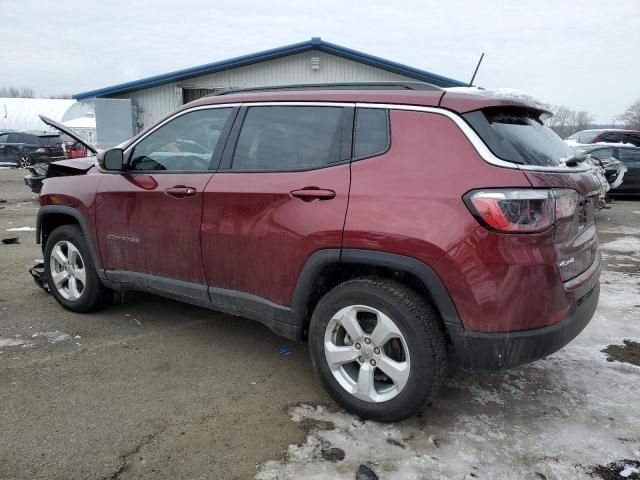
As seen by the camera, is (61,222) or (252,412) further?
(61,222)

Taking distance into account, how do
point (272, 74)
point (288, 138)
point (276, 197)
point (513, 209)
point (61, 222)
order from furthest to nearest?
point (272, 74), point (61, 222), point (288, 138), point (276, 197), point (513, 209)

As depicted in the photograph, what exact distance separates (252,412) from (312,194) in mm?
1310

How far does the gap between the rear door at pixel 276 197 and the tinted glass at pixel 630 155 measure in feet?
44.0

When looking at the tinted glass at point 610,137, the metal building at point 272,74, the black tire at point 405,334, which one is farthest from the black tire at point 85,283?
the tinted glass at point 610,137

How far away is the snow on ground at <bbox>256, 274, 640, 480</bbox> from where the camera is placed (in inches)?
99.7

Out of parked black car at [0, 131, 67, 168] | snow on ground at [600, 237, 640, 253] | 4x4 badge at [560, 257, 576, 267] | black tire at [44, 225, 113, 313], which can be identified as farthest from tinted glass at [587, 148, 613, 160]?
parked black car at [0, 131, 67, 168]

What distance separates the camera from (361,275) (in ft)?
9.93

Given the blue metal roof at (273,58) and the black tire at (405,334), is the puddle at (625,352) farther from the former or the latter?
the blue metal roof at (273,58)

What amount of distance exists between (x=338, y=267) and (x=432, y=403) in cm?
103

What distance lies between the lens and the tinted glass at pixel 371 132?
113 inches

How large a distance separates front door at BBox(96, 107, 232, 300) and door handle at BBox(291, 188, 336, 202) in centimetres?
80

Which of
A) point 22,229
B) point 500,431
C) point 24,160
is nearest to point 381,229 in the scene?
point 500,431

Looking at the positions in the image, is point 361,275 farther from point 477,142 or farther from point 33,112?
point 33,112

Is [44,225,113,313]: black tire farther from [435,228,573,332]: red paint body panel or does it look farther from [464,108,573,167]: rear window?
[464,108,573,167]: rear window
